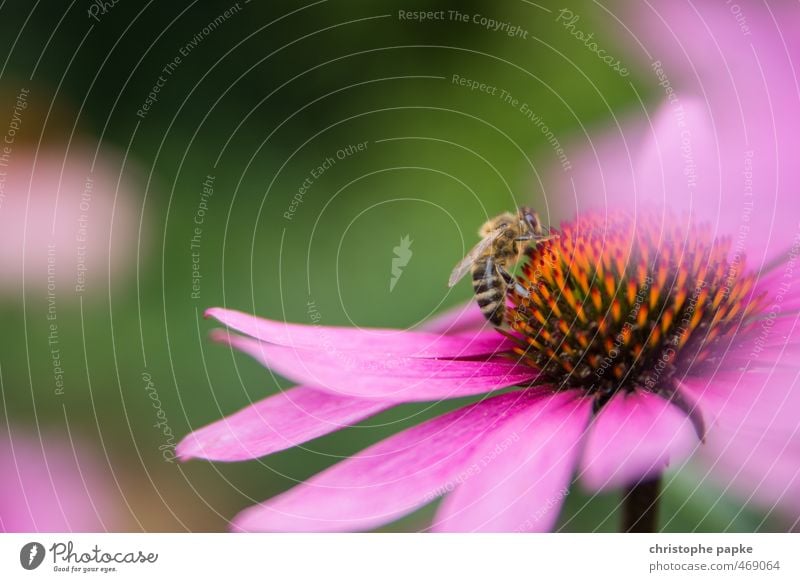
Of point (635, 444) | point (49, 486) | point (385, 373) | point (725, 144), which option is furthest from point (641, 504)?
point (49, 486)

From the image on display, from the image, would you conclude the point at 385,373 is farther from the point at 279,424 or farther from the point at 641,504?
the point at 641,504

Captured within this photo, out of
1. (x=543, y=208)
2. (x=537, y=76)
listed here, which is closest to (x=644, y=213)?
(x=543, y=208)

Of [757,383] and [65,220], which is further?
[65,220]

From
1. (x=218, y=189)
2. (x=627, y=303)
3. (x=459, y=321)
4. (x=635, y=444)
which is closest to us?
(x=635, y=444)

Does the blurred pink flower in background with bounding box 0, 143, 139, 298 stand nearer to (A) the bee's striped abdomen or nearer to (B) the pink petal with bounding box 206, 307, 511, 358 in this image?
(B) the pink petal with bounding box 206, 307, 511, 358

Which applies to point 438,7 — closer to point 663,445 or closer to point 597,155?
point 597,155

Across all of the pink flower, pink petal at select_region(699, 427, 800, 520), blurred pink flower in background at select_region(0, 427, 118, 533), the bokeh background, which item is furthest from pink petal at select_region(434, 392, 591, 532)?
blurred pink flower in background at select_region(0, 427, 118, 533)
